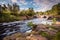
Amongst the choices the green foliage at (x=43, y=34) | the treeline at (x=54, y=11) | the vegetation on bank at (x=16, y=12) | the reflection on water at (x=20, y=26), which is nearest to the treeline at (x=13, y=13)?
the vegetation on bank at (x=16, y=12)

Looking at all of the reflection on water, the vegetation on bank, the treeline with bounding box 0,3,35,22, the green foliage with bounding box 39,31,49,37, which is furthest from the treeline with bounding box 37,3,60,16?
the green foliage with bounding box 39,31,49,37

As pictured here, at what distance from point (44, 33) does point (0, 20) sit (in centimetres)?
118

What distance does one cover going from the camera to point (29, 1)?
12.9 ft

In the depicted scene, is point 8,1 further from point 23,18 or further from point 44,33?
point 44,33

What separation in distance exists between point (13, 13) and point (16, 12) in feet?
0.31

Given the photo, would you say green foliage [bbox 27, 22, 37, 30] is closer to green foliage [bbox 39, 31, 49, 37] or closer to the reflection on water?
the reflection on water

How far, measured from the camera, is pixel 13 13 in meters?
3.67

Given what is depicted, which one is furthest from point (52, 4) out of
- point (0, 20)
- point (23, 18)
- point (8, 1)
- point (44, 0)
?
point (0, 20)

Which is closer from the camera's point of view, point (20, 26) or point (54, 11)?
point (20, 26)

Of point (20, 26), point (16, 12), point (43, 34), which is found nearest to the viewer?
point (43, 34)

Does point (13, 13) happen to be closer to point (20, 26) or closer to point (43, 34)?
point (20, 26)

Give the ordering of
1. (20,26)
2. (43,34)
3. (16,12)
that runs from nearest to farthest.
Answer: (43,34)
(20,26)
(16,12)

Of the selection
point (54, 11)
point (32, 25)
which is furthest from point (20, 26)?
point (54, 11)

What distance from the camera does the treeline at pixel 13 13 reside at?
358 cm
